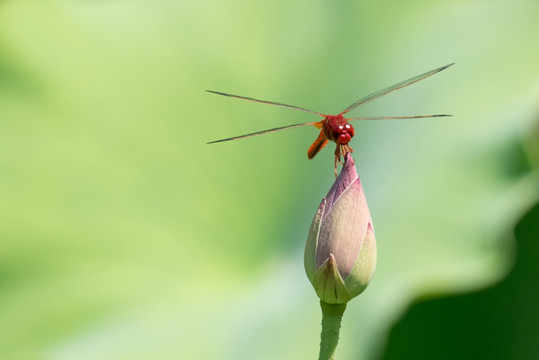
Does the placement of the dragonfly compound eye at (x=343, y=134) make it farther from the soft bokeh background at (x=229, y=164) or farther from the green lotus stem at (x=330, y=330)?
the green lotus stem at (x=330, y=330)

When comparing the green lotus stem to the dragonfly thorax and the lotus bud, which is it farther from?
the dragonfly thorax

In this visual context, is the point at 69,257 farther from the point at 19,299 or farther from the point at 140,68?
the point at 140,68

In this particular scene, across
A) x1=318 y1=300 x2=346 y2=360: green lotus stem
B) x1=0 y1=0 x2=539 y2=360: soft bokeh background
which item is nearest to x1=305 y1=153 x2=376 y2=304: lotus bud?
x1=318 y1=300 x2=346 y2=360: green lotus stem

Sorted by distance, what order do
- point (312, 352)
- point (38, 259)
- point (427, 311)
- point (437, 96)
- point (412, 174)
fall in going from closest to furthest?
point (427, 311)
point (312, 352)
point (38, 259)
point (412, 174)
point (437, 96)

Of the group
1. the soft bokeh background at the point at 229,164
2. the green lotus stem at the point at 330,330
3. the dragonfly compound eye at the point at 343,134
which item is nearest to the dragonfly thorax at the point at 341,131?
the dragonfly compound eye at the point at 343,134

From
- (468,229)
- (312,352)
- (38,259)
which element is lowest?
(312,352)

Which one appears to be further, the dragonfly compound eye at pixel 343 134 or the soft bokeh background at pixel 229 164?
the soft bokeh background at pixel 229 164

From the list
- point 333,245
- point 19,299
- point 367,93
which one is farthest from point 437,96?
point 19,299
